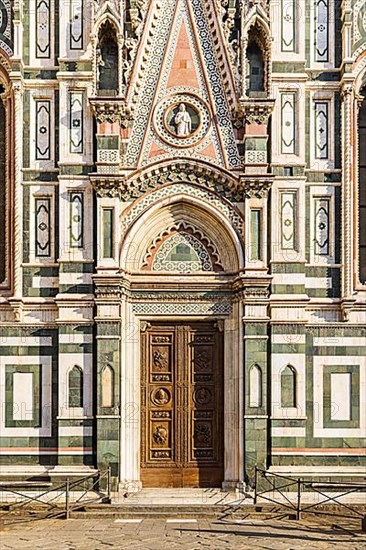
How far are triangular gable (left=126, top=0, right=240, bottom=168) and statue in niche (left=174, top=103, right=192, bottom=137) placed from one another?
0.91 feet

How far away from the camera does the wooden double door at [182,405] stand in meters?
21.5

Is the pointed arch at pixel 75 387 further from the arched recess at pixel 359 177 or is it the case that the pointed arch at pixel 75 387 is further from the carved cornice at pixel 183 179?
the arched recess at pixel 359 177

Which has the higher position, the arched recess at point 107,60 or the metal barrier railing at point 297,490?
the arched recess at point 107,60

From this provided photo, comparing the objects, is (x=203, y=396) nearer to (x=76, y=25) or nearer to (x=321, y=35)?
(x=321, y=35)

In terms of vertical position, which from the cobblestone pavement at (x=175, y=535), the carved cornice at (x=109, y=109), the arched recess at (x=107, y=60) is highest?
the arched recess at (x=107, y=60)

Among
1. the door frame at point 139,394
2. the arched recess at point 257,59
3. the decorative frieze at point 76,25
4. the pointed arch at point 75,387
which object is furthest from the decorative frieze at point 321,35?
the pointed arch at point 75,387

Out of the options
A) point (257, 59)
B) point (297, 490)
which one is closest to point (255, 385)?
point (297, 490)

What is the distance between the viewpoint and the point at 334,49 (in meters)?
22.0

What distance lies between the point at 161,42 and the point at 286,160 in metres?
3.72

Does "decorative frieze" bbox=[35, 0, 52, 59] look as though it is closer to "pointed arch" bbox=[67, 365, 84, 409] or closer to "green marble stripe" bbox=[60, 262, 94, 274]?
"green marble stripe" bbox=[60, 262, 94, 274]

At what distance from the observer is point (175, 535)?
18.0 metres

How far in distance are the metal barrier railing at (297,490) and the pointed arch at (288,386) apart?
→ 149 centimetres

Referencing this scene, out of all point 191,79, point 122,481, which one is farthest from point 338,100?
point 122,481

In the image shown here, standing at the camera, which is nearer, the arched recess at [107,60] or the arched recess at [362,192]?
the arched recess at [107,60]
